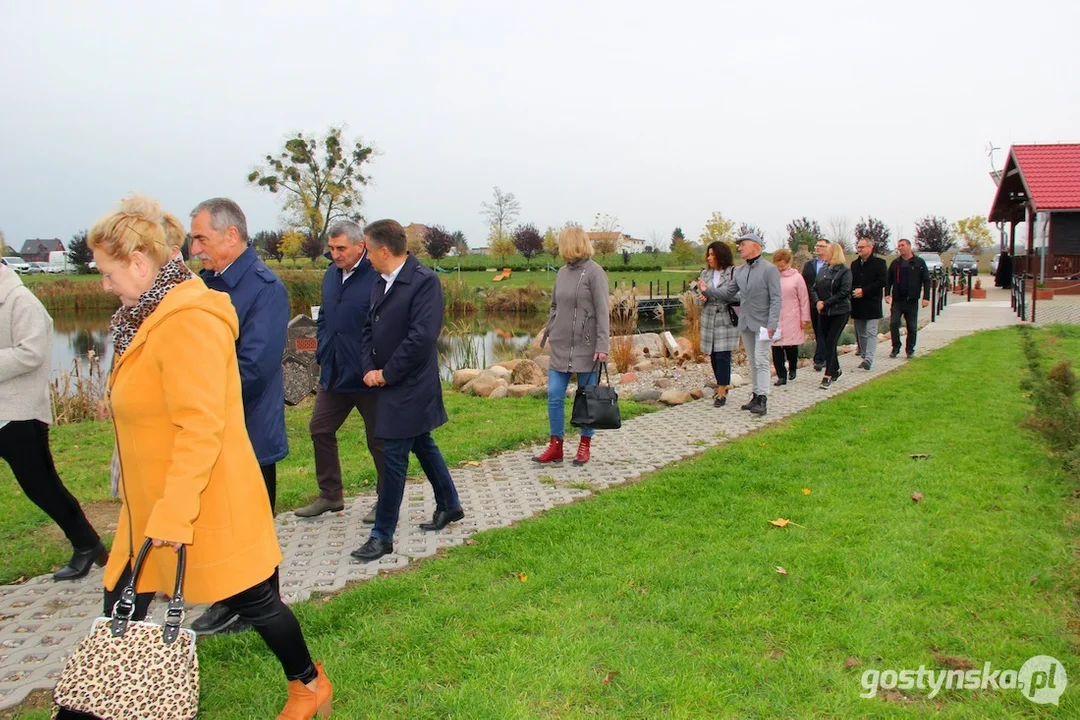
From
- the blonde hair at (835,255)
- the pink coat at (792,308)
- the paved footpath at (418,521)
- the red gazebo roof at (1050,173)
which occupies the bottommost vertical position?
the paved footpath at (418,521)

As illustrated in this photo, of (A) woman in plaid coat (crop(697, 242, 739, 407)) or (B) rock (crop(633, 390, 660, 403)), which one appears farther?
(B) rock (crop(633, 390, 660, 403))

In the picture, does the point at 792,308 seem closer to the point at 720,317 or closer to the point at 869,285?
the point at 869,285

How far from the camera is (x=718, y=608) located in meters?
3.67

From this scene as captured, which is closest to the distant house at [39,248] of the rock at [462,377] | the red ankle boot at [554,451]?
the rock at [462,377]

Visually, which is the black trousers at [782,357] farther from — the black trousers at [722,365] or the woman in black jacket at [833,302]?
the black trousers at [722,365]

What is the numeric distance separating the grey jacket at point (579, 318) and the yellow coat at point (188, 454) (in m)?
3.84

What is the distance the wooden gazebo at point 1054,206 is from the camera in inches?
941

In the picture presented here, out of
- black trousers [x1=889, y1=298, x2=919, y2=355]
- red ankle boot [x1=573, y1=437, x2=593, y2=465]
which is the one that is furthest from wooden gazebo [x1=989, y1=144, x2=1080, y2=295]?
red ankle boot [x1=573, y1=437, x2=593, y2=465]

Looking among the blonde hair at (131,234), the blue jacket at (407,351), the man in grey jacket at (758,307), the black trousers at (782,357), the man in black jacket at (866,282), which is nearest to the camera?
the blonde hair at (131,234)

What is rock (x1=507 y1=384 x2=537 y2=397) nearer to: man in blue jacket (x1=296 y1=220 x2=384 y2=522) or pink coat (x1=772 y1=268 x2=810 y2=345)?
pink coat (x1=772 y1=268 x2=810 y2=345)

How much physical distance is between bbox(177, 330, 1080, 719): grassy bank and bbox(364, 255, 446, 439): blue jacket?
84cm

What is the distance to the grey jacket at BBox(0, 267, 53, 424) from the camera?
13.2ft

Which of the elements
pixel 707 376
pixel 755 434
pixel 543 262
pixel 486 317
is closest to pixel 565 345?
pixel 755 434

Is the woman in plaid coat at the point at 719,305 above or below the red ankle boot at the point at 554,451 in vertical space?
above
